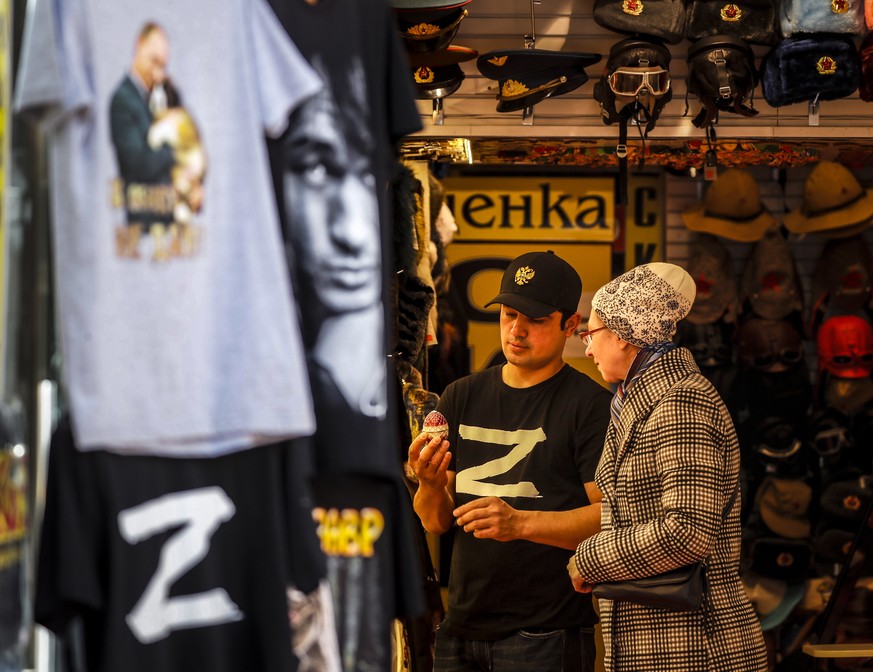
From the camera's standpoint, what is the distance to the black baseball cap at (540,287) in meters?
3.36

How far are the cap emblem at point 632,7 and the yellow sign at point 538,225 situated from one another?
2.05m

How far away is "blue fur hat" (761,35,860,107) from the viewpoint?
3957 millimetres

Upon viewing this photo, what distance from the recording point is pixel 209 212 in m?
1.55

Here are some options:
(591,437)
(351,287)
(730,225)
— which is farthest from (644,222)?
(351,287)

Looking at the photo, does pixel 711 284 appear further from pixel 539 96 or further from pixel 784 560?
pixel 539 96

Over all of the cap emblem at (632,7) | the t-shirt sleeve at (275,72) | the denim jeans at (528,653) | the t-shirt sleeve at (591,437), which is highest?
the cap emblem at (632,7)

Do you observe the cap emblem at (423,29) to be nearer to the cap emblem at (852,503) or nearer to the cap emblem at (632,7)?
the cap emblem at (632,7)

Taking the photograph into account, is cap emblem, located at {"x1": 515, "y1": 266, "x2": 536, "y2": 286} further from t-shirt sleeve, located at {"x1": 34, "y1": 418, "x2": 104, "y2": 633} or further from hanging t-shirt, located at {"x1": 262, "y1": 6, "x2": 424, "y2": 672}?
t-shirt sleeve, located at {"x1": 34, "y1": 418, "x2": 104, "y2": 633}

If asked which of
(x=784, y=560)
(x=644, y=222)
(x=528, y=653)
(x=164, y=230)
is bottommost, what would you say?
(x=784, y=560)

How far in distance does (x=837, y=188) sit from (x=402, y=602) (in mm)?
4374

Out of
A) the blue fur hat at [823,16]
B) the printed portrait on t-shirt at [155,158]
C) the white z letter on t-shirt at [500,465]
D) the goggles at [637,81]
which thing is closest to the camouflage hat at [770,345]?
the blue fur hat at [823,16]

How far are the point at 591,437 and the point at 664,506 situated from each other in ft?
1.61

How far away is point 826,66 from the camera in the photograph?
395 centimetres

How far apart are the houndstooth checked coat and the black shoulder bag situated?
3 cm
